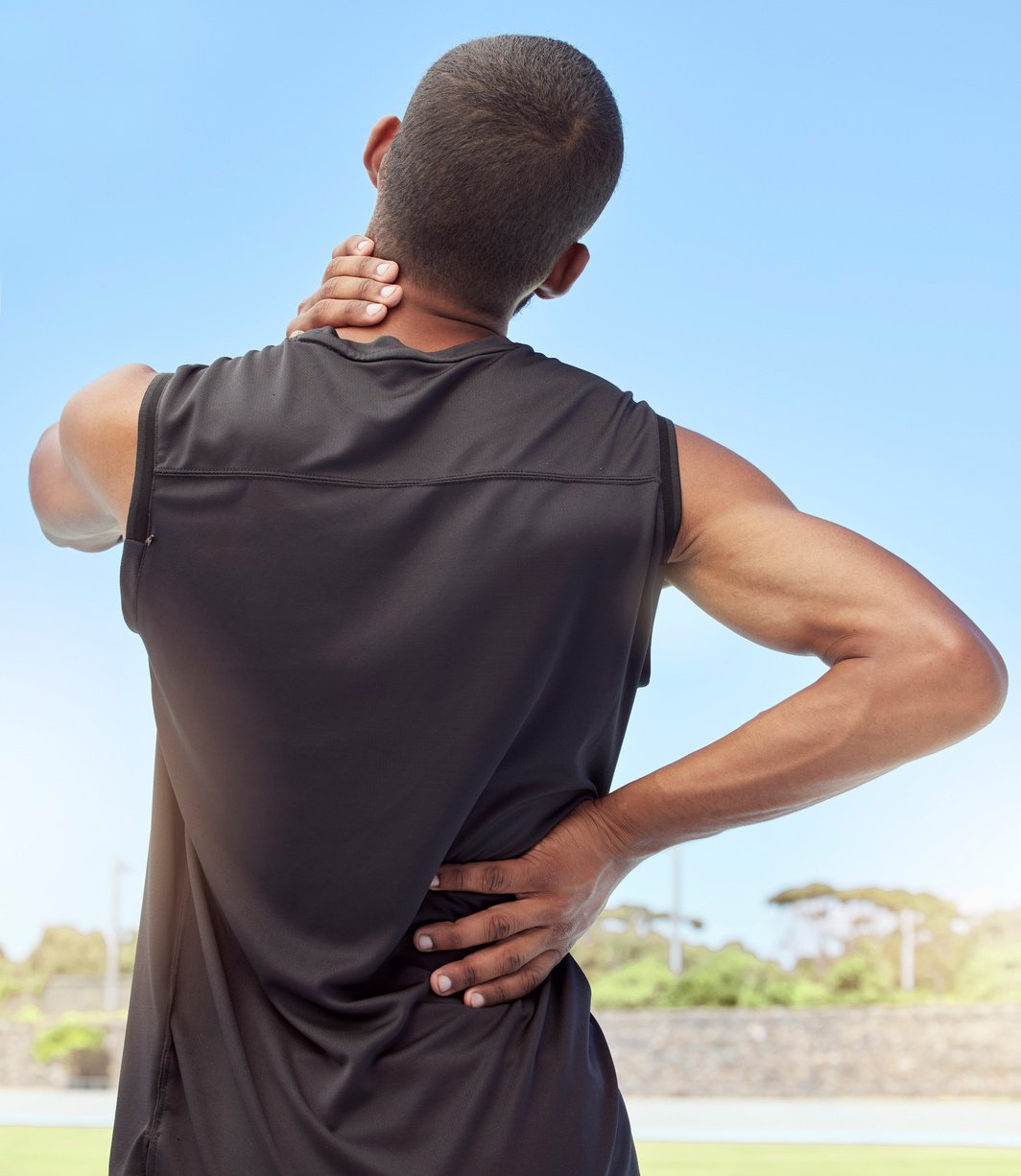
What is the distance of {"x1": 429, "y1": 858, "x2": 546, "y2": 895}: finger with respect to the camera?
82 cm

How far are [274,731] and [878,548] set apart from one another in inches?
16.3

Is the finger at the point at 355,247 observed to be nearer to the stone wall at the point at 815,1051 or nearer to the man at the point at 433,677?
the man at the point at 433,677

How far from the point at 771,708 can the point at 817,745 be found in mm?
40

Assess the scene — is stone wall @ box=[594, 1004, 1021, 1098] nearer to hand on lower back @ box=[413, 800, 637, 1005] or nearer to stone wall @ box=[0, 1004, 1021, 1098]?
stone wall @ box=[0, 1004, 1021, 1098]

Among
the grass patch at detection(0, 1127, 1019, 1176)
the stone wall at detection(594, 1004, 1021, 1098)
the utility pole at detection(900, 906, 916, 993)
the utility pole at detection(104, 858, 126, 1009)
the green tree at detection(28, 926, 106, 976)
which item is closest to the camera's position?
the grass patch at detection(0, 1127, 1019, 1176)

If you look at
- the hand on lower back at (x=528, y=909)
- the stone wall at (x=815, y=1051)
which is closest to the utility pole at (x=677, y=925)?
the stone wall at (x=815, y=1051)

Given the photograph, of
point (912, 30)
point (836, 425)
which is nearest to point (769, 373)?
point (836, 425)

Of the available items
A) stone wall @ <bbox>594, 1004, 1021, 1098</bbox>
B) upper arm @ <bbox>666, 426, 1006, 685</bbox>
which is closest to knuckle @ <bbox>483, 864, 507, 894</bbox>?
upper arm @ <bbox>666, 426, 1006, 685</bbox>

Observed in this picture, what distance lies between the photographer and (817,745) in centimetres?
80

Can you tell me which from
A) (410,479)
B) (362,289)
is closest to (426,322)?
(362,289)

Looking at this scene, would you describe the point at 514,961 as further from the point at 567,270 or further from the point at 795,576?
the point at 567,270

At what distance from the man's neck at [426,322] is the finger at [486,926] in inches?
16.1

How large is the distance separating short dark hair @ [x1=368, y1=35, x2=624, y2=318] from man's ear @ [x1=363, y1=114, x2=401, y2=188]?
44mm

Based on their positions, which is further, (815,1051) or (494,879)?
(815,1051)
